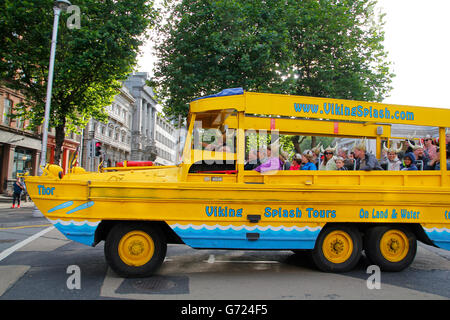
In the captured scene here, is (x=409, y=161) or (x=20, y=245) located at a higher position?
(x=409, y=161)

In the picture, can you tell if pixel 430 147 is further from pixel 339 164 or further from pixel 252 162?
pixel 252 162

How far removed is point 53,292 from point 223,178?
2848 millimetres

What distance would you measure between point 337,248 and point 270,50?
13684 mm

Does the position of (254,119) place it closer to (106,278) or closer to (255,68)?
(106,278)

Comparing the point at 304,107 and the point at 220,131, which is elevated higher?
the point at 304,107

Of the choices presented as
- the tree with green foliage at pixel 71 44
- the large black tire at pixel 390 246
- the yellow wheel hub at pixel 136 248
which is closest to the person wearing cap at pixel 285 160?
the large black tire at pixel 390 246

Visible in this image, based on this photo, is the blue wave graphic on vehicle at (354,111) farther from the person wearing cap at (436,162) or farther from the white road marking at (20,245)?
the white road marking at (20,245)

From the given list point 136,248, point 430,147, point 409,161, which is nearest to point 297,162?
point 409,161

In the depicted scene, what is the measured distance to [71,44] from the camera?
681 inches

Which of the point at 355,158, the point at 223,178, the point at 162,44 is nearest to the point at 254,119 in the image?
the point at 223,178

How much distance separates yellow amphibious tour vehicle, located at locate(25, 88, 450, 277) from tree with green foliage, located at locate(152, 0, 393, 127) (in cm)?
1169

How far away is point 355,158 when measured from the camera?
6.73m
